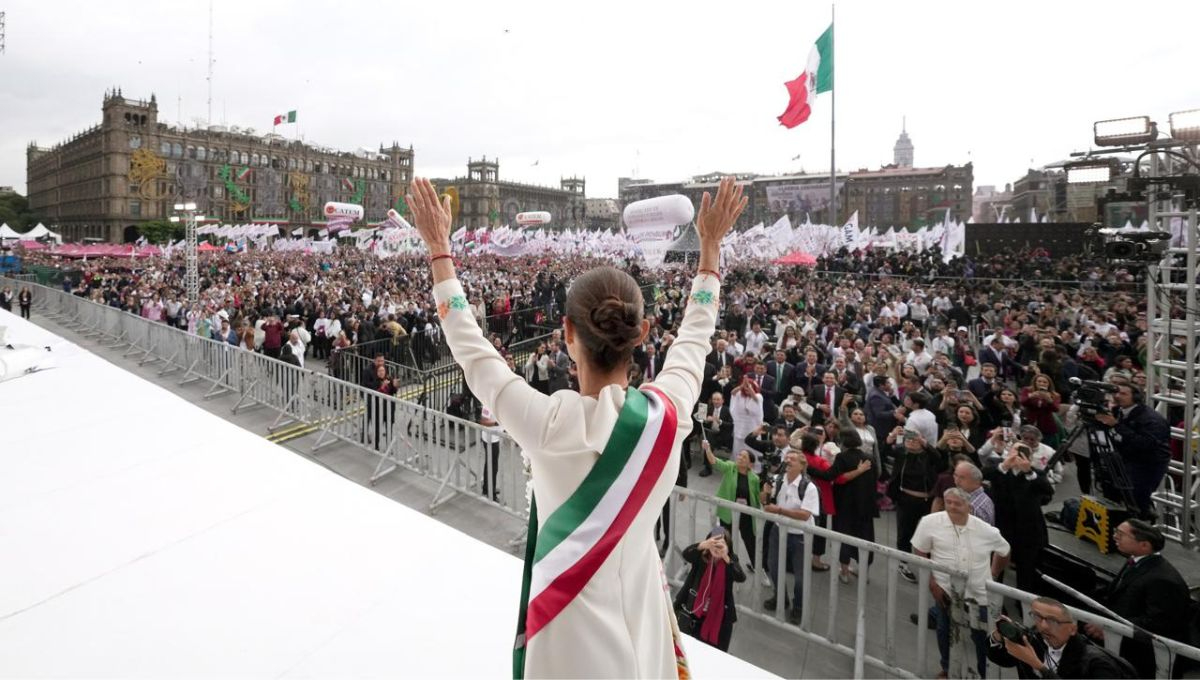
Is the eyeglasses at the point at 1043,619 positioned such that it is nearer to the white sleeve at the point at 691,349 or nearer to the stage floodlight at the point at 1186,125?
the white sleeve at the point at 691,349

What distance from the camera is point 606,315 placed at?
1.38m

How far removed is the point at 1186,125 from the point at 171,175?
103m

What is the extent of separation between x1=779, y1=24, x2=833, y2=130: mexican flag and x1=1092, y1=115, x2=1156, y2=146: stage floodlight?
12681 mm

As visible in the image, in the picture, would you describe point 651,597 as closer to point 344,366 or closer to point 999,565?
point 999,565

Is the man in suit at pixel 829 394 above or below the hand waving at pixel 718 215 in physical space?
below

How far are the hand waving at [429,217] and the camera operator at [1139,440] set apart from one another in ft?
23.5

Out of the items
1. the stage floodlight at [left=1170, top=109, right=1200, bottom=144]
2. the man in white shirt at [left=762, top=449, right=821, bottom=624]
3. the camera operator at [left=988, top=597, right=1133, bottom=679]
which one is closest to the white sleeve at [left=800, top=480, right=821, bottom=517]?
the man in white shirt at [left=762, top=449, right=821, bottom=624]

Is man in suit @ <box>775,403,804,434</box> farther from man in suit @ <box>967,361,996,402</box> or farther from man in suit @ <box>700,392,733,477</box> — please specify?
man in suit @ <box>967,361,996,402</box>

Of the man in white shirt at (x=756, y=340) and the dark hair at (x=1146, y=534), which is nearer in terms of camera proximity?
the dark hair at (x=1146, y=534)

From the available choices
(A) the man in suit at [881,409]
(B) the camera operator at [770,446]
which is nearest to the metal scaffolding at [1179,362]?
(A) the man in suit at [881,409]

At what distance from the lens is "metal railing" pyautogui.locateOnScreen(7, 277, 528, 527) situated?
6125mm

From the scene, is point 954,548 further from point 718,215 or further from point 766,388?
point 766,388

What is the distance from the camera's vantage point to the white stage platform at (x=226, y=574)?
189cm

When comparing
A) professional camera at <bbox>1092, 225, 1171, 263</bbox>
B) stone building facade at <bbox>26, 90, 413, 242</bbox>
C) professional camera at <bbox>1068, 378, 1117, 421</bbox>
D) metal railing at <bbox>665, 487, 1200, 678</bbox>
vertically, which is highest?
stone building facade at <bbox>26, 90, 413, 242</bbox>
